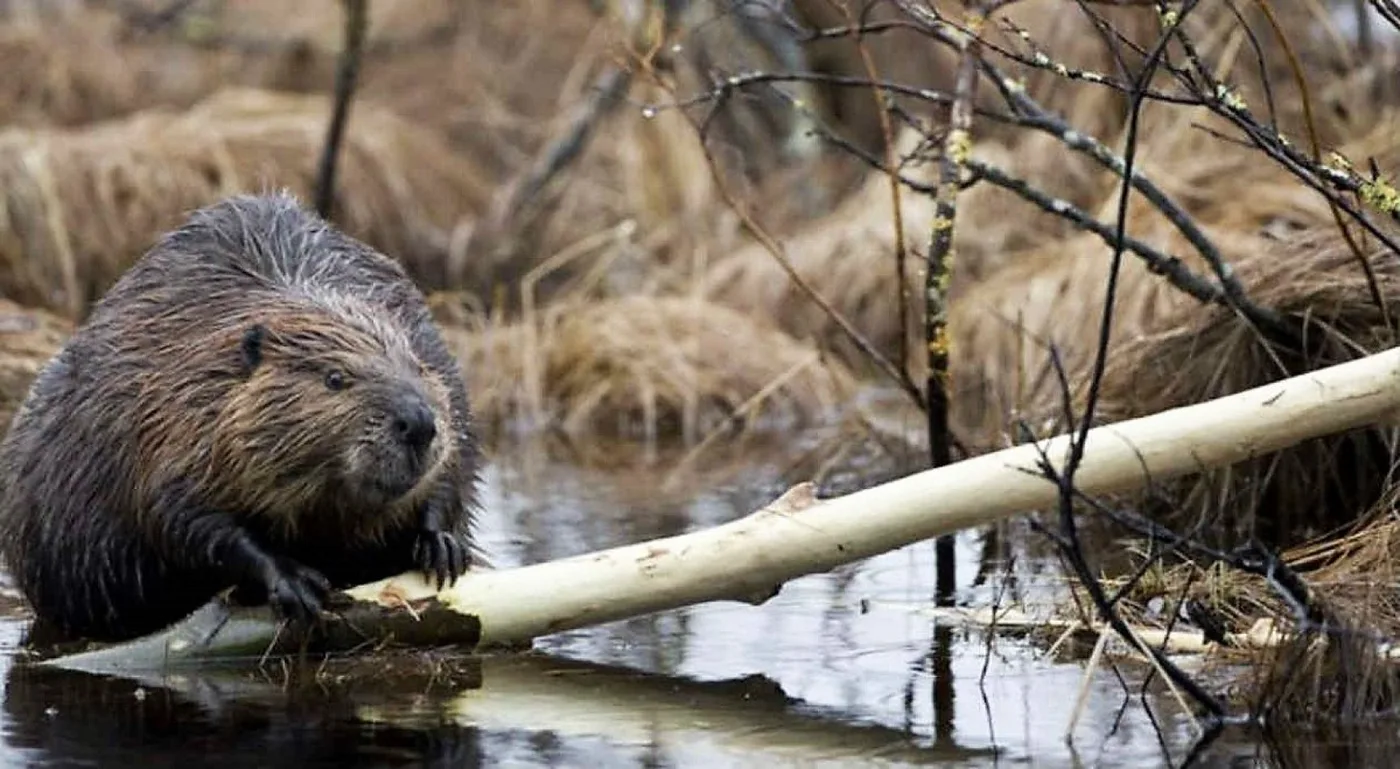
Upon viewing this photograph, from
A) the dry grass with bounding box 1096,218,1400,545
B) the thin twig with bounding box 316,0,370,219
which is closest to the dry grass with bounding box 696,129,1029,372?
the thin twig with bounding box 316,0,370,219

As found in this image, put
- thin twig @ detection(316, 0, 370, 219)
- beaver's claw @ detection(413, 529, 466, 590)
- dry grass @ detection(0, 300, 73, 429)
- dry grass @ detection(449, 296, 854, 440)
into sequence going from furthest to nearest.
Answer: thin twig @ detection(316, 0, 370, 219), dry grass @ detection(449, 296, 854, 440), dry grass @ detection(0, 300, 73, 429), beaver's claw @ detection(413, 529, 466, 590)

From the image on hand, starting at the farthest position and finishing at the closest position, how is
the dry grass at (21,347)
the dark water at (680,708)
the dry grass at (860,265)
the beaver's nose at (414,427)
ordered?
the dry grass at (860,265) < the dry grass at (21,347) < the beaver's nose at (414,427) < the dark water at (680,708)

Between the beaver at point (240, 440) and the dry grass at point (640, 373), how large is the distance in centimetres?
330

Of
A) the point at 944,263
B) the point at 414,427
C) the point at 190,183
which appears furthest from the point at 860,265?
the point at 414,427

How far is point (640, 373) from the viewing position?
26.8 feet

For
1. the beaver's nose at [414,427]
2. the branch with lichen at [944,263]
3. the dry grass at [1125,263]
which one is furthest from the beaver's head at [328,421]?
the dry grass at [1125,263]

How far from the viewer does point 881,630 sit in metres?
4.41

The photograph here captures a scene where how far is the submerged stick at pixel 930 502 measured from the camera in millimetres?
3770

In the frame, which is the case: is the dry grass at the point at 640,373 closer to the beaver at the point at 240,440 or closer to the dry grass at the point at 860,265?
the dry grass at the point at 860,265

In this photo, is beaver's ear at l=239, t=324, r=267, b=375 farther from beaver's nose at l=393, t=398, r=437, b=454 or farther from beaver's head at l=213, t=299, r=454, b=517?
beaver's nose at l=393, t=398, r=437, b=454

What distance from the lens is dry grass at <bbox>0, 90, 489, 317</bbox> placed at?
8836 mm

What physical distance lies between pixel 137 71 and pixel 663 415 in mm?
4359

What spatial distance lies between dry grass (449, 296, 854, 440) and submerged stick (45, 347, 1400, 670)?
395cm

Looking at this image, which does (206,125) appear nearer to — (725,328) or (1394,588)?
(725,328)
